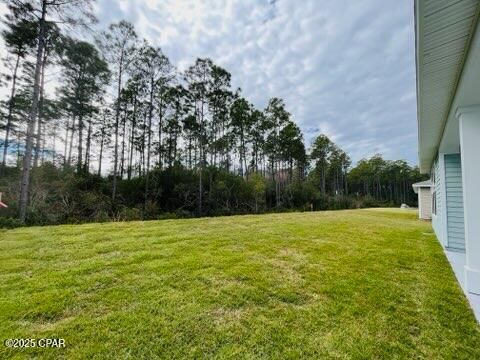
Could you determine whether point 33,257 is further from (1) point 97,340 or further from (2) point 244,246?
(2) point 244,246

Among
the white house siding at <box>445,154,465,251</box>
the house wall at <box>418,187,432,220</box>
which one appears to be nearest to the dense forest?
the house wall at <box>418,187,432,220</box>

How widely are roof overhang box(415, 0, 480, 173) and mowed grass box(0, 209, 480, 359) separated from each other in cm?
257

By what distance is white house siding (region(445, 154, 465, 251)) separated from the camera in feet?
16.2

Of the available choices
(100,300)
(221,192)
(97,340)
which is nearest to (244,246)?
(100,300)

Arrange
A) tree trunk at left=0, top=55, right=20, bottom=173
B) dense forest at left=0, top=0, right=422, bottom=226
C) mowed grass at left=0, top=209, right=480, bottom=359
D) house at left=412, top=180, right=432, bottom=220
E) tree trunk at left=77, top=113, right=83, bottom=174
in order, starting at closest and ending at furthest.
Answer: mowed grass at left=0, top=209, right=480, bottom=359 → dense forest at left=0, top=0, right=422, bottom=226 → tree trunk at left=0, top=55, right=20, bottom=173 → house at left=412, top=180, right=432, bottom=220 → tree trunk at left=77, top=113, right=83, bottom=174

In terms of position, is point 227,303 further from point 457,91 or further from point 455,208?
point 455,208

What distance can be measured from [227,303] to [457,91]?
11.8 ft

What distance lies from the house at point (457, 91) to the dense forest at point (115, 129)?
9.92m

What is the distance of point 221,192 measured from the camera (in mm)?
16328

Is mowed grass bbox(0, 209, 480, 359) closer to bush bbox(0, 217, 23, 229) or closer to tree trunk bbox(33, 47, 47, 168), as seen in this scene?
bush bbox(0, 217, 23, 229)

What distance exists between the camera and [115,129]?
1382 cm

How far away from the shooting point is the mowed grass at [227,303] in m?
1.78

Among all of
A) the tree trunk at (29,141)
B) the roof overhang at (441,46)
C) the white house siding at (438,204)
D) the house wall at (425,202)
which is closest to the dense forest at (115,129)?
the tree trunk at (29,141)

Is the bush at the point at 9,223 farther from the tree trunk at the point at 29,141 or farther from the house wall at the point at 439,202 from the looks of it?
the house wall at the point at 439,202
